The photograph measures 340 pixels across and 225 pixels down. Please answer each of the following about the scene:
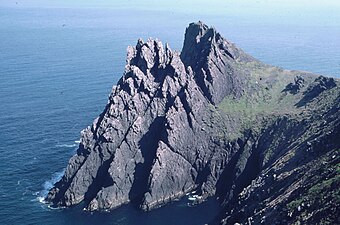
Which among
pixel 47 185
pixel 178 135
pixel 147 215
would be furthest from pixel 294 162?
pixel 47 185

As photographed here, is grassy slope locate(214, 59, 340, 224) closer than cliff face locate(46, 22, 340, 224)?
Yes

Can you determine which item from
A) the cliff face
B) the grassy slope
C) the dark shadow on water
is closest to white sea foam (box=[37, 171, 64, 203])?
the cliff face

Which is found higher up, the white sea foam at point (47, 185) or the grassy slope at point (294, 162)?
the grassy slope at point (294, 162)

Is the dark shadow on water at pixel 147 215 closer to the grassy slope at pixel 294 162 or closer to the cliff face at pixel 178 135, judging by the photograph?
the cliff face at pixel 178 135

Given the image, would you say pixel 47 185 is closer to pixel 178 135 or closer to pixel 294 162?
pixel 178 135

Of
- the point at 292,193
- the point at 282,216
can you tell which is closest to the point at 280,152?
the point at 292,193

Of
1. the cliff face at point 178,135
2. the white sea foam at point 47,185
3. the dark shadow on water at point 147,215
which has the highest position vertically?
the cliff face at point 178,135

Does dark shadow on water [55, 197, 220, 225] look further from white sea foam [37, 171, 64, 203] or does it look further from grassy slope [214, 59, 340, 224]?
grassy slope [214, 59, 340, 224]

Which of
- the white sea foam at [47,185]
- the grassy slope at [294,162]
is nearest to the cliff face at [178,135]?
the grassy slope at [294,162]

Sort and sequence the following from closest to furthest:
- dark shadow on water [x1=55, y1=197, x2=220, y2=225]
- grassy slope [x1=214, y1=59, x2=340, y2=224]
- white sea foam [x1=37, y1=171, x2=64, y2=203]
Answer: grassy slope [x1=214, y1=59, x2=340, y2=224] < dark shadow on water [x1=55, y1=197, x2=220, y2=225] < white sea foam [x1=37, y1=171, x2=64, y2=203]
